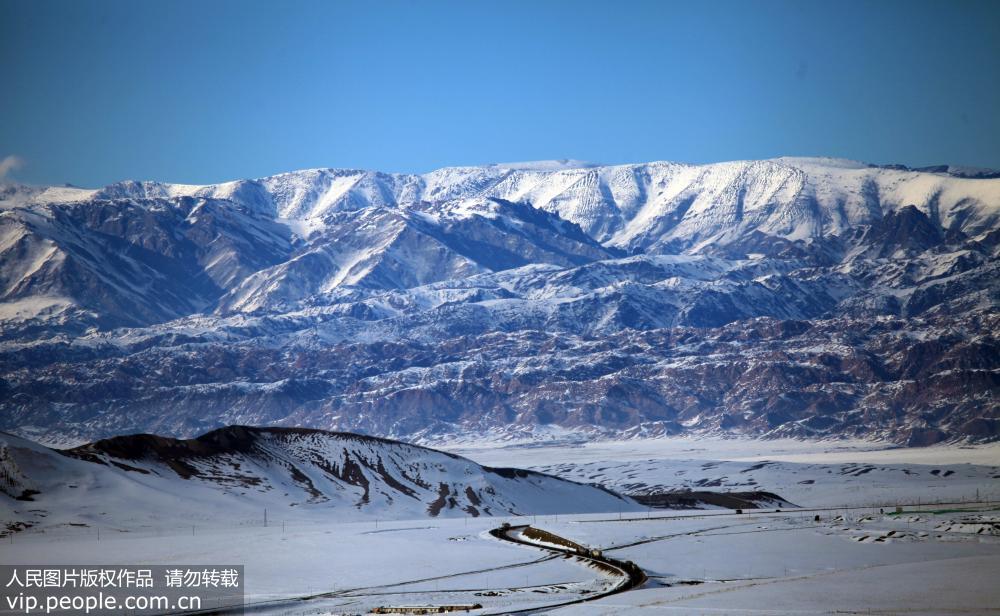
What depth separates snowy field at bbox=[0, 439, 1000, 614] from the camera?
3962 inches

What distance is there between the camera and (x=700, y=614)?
305ft

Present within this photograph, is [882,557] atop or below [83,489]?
below

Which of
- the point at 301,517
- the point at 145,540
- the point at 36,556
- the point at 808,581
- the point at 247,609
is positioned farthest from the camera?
the point at 301,517

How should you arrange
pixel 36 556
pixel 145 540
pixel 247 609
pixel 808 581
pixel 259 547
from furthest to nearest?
pixel 145 540 < pixel 259 547 < pixel 36 556 < pixel 808 581 < pixel 247 609

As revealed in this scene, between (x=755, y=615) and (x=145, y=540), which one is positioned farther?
(x=145, y=540)

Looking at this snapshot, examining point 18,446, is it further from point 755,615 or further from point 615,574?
point 755,615

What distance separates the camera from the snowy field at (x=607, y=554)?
100625 mm

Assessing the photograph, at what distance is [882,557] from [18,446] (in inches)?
4656

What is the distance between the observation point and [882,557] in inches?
5098

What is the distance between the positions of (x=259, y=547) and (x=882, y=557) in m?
60.9

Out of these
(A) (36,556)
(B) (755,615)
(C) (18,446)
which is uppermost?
(C) (18,446)

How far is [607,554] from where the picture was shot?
13662cm

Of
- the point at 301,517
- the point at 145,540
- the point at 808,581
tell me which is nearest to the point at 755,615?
the point at 808,581

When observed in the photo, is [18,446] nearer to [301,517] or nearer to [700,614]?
[301,517]
